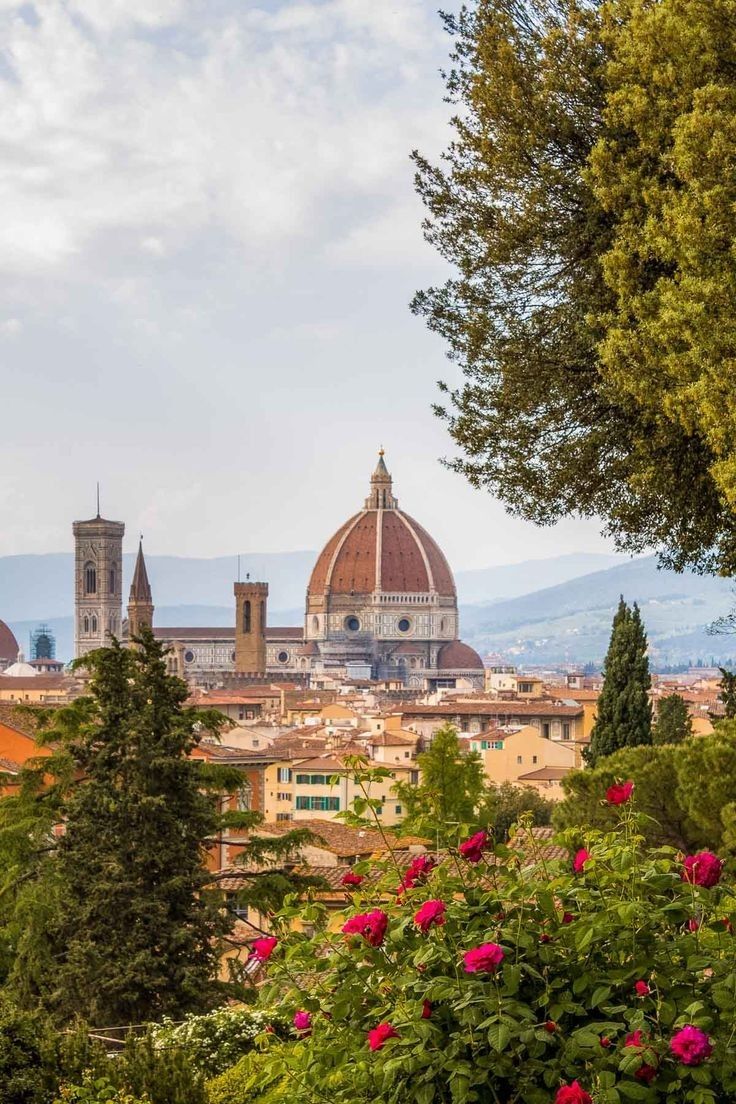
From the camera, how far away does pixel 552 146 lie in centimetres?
940

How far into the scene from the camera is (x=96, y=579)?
484ft

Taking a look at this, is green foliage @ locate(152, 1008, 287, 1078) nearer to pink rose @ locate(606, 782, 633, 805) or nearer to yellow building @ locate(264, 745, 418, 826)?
pink rose @ locate(606, 782, 633, 805)

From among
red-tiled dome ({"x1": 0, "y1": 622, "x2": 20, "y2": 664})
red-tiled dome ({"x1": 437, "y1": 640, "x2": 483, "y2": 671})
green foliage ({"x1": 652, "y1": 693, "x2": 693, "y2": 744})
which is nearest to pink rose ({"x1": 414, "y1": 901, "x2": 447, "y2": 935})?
green foliage ({"x1": 652, "y1": 693, "x2": 693, "y2": 744})

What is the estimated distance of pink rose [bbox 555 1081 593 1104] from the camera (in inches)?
119

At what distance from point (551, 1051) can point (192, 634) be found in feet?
478

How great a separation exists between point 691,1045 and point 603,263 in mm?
5958

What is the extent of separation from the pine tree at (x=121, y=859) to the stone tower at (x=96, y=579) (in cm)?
13491

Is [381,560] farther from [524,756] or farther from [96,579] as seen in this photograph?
[524,756]

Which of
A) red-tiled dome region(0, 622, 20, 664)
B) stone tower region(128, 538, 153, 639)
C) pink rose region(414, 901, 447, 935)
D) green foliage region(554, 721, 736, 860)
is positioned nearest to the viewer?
pink rose region(414, 901, 447, 935)

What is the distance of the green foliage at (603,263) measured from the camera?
25.6 feet

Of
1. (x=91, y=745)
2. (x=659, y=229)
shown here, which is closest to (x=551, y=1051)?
(x=659, y=229)

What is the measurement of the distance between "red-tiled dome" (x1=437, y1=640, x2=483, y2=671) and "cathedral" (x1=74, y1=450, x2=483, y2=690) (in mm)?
92

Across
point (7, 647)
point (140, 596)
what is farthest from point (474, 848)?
point (7, 647)

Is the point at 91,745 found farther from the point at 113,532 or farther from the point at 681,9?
the point at 113,532
